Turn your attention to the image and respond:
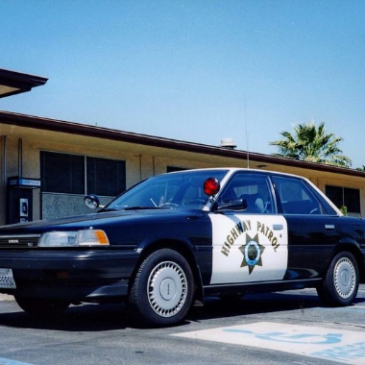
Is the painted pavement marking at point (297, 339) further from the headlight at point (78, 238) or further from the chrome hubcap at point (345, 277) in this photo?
the chrome hubcap at point (345, 277)

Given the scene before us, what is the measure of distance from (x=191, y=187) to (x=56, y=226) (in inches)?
66.9

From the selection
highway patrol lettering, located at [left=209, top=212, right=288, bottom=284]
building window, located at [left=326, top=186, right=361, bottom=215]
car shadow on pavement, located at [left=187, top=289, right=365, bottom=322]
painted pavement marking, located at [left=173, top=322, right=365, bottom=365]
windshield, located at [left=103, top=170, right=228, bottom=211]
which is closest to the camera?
painted pavement marking, located at [left=173, top=322, right=365, bottom=365]

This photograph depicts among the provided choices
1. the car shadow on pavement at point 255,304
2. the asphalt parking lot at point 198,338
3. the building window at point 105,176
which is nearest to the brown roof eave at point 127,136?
the building window at point 105,176

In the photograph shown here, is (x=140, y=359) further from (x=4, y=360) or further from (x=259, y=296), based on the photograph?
(x=259, y=296)

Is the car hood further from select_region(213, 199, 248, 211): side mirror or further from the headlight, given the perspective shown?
select_region(213, 199, 248, 211): side mirror

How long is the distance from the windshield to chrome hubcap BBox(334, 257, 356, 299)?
1.83 m

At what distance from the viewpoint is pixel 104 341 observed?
17.1 ft

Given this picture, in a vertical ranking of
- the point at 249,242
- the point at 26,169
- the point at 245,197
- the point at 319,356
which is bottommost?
the point at 319,356

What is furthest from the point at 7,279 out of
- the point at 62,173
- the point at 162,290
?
the point at 62,173

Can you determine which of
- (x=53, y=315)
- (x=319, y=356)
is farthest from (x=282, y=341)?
(x=53, y=315)

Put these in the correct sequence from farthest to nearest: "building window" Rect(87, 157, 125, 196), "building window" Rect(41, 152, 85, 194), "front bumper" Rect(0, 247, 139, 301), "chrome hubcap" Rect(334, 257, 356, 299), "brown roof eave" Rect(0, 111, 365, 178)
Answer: "building window" Rect(87, 157, 125, 196)
"building window" Rect(41, 152, 85, 194)
"brown roof eave" Rect(0, 111, 365, 178)
"chrome hubcap" Rect(334, 257, 356, 299)
"front bumper" Rect(0, 247, 139, 301)

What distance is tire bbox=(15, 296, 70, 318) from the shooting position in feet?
22.7

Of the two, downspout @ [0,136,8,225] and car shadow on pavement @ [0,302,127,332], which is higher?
downspout @ [0,136,8,225]

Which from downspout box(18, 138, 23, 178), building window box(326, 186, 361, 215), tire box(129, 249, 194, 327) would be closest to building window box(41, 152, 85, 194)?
downspout box(18, 138, 23, 178)
